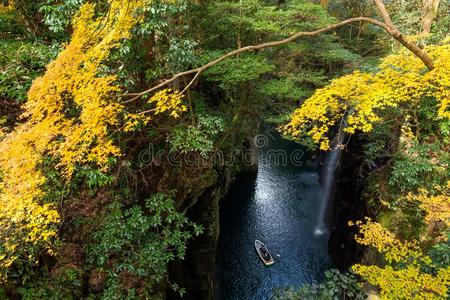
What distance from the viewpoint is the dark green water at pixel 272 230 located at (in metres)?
14.0

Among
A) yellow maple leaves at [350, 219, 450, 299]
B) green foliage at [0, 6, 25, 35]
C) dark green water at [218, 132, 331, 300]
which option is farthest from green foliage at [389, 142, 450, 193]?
green foliage at [0, 6, 25, 35]

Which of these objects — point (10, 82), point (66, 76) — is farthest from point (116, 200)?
point (10, 82)

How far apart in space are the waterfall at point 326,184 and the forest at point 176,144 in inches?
88.6

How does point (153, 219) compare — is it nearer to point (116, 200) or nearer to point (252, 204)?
point (116, 200)

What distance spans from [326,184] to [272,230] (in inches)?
252

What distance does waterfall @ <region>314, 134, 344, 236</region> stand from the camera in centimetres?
1750

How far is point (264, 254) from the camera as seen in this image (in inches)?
583

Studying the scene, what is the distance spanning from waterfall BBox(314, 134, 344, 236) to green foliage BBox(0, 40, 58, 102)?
14874 mm

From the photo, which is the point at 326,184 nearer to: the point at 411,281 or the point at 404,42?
the point at 411,281

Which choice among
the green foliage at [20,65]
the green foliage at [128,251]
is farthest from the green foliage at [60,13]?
the green foliage at [128,251]

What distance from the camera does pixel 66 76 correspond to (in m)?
5.50

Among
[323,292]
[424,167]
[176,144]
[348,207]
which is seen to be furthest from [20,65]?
[348,207]

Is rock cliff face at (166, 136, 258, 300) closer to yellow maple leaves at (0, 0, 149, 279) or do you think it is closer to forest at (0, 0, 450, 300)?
forest at (0, 0, 450, 300)

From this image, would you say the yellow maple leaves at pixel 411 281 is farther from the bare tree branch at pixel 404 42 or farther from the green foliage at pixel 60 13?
the green foliage at pixel 60 13
